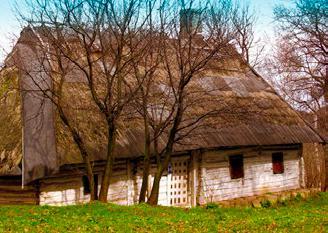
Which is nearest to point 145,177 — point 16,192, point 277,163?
point 16,192

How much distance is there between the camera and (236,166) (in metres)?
20.7

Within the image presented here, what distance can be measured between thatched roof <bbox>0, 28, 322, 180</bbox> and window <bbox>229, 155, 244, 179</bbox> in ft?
4.55

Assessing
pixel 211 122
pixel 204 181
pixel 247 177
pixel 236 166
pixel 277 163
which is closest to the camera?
pixel 204 181

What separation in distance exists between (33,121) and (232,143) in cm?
818

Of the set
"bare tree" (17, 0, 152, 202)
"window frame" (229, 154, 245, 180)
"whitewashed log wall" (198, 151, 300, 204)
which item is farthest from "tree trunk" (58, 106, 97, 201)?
"window frame" (229, 154, 245, 180)

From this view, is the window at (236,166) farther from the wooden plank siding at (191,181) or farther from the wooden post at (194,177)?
the wooden post at (194,177)

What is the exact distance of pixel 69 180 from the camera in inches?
582

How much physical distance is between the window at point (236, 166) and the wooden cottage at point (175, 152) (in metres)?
0.05

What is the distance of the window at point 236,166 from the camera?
20.5m

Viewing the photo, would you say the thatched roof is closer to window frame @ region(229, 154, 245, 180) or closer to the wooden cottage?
the wooden cottage

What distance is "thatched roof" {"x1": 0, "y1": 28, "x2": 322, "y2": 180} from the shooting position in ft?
47.1

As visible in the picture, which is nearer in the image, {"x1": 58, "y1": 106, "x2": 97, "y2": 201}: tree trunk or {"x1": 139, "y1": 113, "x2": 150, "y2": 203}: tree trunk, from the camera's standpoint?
{"x1": 58, "y1": 106, "x2": 97, "y2": 201}: tree trunk

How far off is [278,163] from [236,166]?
318cm

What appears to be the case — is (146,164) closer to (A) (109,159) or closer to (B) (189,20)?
(A) (109,159)
